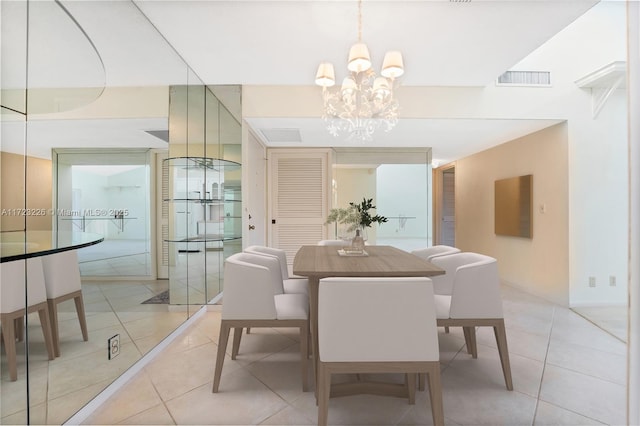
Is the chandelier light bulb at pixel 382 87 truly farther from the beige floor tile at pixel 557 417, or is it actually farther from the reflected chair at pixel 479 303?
the beige floor tile at pixel 557 417

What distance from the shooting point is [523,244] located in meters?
4.12

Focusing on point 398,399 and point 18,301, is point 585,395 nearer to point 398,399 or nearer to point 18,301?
point 398,399

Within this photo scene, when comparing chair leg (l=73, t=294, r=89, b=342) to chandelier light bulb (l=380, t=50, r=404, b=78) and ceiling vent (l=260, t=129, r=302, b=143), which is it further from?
ceiling vent (l=260, t=129, r=302, b=143)

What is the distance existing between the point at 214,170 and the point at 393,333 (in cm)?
281

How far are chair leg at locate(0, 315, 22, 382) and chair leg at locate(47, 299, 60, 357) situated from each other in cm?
17

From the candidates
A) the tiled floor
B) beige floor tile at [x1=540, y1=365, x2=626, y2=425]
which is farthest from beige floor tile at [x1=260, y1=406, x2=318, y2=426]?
beige floor tile at [x1=540, y1=365, x2=626, y2=425]

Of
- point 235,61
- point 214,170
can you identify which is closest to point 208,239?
point 214,170

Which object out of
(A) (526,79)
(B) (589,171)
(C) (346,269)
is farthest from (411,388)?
(A) (526,79)

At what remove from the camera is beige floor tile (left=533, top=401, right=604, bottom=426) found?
5.08ft

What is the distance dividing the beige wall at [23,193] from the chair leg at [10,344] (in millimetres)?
391

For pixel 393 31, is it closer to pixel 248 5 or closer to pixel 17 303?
pixel 248 5

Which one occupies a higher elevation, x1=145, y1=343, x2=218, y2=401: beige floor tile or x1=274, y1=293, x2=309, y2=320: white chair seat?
x1=274, y1=293, x2=309, y2=320: white chair seat

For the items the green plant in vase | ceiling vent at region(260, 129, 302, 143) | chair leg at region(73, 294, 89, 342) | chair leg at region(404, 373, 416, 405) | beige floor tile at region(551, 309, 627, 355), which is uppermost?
ceiling vent at region(260, 129, 302, 143)

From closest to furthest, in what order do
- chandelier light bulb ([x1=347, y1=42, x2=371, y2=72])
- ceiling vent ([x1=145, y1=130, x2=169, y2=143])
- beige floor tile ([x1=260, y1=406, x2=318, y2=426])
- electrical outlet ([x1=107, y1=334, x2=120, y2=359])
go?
beige floor tile ([x1=260, y1=406, x2=318, y2=426]) < electrical outlet ([x1=107, y1=334, x2=120, y2=359]) < chandelier light bulb ([x1=347, y1=42, x2=371, y2=72]) < ceiling vent ([x1=145, y1=130, x2=169, y2=143])
